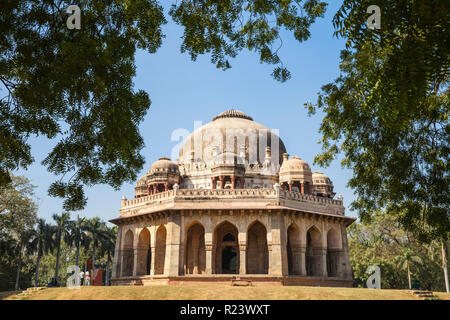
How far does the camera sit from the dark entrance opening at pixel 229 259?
2445 cm

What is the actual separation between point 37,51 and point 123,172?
2328mm

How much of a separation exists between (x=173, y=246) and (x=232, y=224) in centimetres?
355

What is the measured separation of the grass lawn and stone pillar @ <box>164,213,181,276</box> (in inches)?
224

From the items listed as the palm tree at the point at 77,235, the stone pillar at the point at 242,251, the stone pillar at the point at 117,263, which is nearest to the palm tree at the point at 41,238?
the palm tree at the point at 77,235

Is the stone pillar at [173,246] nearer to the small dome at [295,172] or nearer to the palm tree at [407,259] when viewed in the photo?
the small dome at [295,172]

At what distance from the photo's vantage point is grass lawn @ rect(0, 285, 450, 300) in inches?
521

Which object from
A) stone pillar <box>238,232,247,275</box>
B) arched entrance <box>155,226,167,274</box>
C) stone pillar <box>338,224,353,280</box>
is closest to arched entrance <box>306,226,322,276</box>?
stone pillar <box>338,224,353,280</box>

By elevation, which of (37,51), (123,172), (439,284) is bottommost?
(439,284)

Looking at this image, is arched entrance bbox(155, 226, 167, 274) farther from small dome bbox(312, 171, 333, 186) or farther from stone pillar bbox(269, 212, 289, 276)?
small dome bbox(312, 171, 333, 186)

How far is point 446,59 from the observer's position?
498 cm

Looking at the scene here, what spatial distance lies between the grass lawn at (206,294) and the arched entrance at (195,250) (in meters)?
7.92

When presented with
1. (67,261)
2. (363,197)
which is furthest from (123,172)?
(67,261)

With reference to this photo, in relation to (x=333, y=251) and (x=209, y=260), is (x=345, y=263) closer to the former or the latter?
(x=333, y=251)
